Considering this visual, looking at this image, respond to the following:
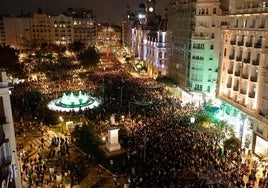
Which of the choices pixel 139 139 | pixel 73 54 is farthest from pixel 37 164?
pixel 73 54

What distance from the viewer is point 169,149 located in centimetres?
2834

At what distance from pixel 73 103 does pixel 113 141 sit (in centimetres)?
1897

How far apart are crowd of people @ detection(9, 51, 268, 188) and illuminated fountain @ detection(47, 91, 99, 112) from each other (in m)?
2.75

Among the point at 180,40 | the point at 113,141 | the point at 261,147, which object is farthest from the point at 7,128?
the point at 180,40

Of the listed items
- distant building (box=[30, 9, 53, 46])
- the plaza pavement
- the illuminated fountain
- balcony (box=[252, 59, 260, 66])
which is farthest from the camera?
distant building (box=[30, 9, 53, 46])

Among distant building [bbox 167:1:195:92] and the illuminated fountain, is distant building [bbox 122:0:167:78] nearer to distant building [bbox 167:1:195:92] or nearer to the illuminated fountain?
distant building [bbox 167:1:195:92]

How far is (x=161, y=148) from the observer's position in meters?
28.3

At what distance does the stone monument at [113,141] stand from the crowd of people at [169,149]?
51.1 inches

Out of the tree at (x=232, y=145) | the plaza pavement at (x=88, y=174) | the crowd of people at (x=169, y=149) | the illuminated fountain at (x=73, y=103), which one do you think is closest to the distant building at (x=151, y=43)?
the crowd of people at (x=169, y=149)

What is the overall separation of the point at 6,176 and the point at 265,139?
25.4 meters

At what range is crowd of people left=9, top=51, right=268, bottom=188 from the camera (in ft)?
78.4

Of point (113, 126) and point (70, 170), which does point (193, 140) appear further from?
point (70, 170)

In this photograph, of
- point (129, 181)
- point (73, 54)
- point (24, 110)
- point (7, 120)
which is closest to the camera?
point (7, 120)

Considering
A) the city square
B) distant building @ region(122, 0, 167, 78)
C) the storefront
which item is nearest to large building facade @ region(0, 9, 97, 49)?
distant building @ region(122, 0, 167, 78)
